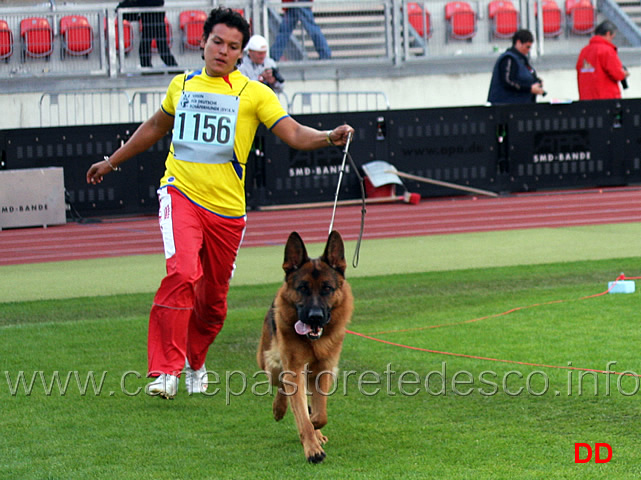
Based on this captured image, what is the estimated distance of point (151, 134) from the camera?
661cm

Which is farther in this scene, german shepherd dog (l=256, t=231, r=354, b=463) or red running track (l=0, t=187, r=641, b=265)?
red running track (l=0, t=187, r=641, b=265)

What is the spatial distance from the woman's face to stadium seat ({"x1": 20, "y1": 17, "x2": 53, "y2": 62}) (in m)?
16.6

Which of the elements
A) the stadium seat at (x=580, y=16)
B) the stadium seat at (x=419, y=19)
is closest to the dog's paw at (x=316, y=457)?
the stadium seat at (x=419, y=19)

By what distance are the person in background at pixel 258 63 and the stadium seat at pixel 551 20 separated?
31.0 feet

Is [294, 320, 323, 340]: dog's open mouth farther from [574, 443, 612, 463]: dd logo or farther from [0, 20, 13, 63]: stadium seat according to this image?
[0, 20, 13, 63]: stadium seat

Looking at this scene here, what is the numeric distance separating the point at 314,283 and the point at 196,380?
5.62ft

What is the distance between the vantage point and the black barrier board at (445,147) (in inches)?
740

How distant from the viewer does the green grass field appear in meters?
5.04

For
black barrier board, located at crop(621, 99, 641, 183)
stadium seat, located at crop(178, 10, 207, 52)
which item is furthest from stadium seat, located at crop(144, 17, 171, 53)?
black barrier board, located at crop(621, 99, 641, 183)

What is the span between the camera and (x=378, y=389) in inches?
257

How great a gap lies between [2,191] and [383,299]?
9.18m

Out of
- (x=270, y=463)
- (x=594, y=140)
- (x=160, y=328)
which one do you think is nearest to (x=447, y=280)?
(x=160, y=328)

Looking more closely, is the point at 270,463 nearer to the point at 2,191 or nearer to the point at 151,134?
the point at 151,134

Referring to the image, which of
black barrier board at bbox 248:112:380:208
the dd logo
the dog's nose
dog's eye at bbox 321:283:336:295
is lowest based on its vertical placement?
black barrier board at bbox 248:112:380:208
